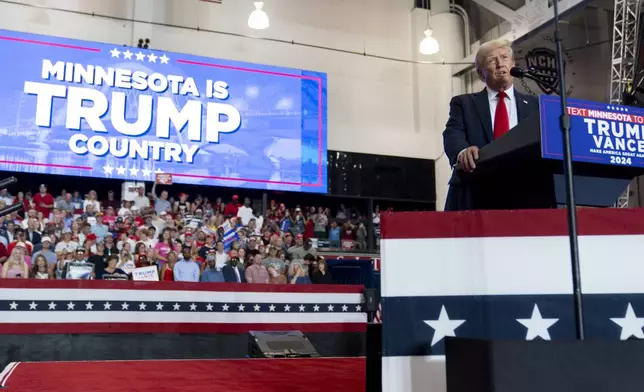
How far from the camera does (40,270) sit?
739 centimetres

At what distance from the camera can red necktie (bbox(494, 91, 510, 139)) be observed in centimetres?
234

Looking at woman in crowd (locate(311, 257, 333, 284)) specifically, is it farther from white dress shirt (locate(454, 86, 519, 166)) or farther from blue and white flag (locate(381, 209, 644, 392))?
blue and white flag (locate(381, 209, 644, 392))

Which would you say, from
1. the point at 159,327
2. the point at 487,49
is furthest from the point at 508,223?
the point at 159,327

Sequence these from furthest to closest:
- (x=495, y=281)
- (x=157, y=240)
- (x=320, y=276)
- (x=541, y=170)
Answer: (x=157, y=240), (x=320, y=276), (x=541, y=170), (x=495, y=281)

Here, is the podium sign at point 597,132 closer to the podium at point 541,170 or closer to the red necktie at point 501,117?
the podium at point 541,170

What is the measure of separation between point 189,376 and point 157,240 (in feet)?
24.1

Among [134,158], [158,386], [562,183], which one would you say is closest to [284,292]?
[158,386]

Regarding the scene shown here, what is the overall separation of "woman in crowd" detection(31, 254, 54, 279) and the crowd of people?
13 mm

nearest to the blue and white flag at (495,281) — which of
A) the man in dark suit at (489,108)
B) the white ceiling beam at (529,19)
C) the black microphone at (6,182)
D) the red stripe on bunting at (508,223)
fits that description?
the red stripe on bunting at (508,223)

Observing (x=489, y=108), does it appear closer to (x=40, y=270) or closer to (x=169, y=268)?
(x=169, y=268)

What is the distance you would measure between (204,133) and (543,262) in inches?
424

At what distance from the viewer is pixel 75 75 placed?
11109 millimetres

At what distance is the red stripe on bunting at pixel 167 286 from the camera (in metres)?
4.83

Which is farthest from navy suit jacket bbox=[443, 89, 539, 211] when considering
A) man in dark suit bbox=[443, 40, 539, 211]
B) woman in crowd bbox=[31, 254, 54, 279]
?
woman in crowd bbox=[31, 254, 54, 279]
